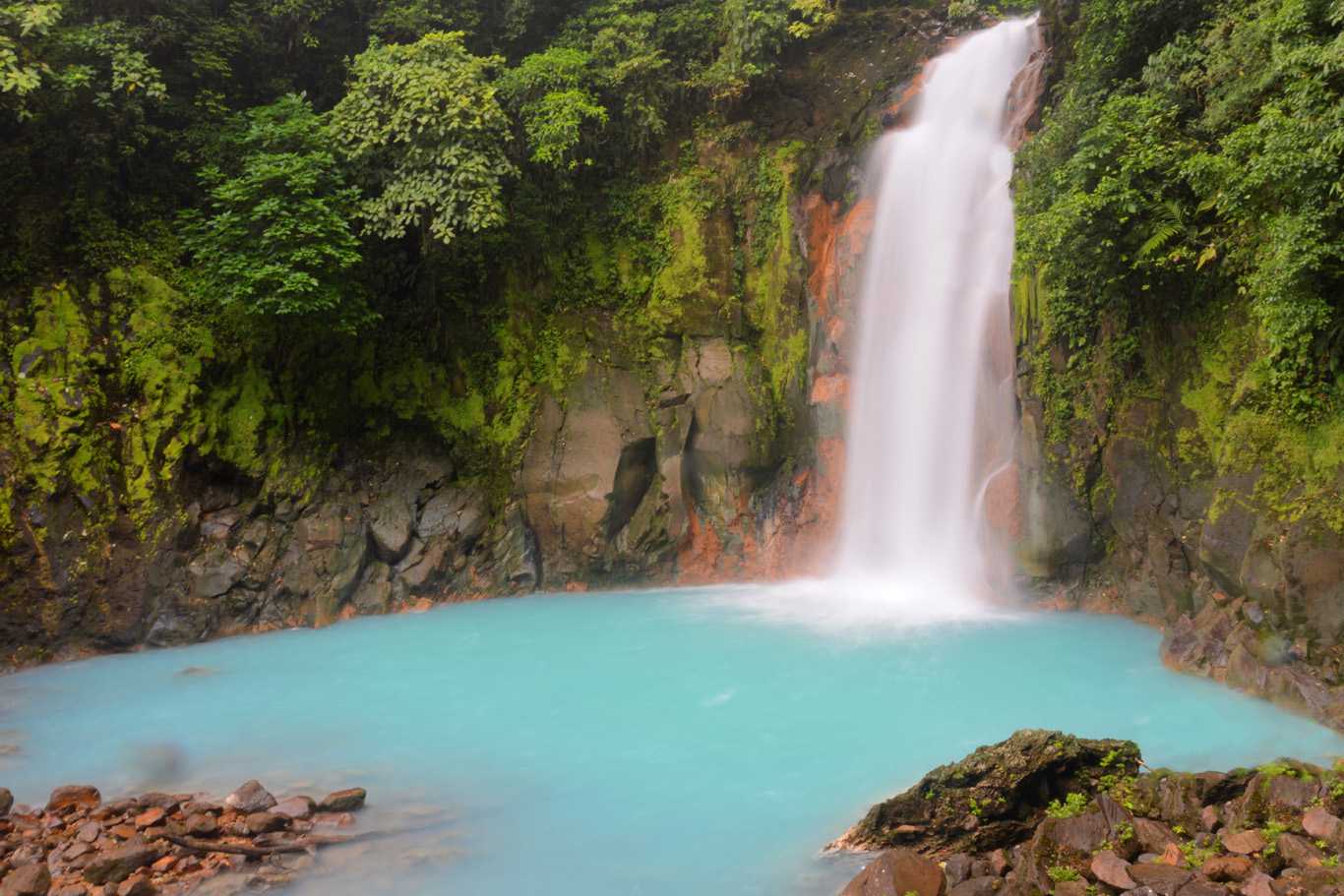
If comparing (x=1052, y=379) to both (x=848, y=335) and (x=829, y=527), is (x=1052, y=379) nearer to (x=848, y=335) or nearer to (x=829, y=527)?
(x=848, y=335)

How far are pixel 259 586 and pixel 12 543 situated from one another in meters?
3.00

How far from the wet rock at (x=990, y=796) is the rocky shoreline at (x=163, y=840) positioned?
12.7 ft

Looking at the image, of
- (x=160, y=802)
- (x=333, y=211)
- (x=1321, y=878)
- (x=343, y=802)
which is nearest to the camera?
(x=1321, y=878)

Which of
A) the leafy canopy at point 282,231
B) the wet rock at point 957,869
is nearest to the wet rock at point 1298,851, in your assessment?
the wet rock at point 957,869

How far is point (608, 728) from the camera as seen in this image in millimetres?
8203

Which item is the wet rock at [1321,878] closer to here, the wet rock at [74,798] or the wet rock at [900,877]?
the wet rock at [900,877]

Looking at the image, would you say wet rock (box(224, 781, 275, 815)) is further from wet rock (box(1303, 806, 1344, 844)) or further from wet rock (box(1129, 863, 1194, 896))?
wet rock (box(1303, 806, 1344, 844))

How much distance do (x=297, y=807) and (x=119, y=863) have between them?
1189mm

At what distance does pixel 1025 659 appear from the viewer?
32.4 ft

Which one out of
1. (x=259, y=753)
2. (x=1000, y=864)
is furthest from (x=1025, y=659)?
(x=259, y=753)

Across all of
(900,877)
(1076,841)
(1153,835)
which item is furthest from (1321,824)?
(900,877)

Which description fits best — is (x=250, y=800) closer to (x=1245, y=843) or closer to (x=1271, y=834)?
(x=1245, y=843)

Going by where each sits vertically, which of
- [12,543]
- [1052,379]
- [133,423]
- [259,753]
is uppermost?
[1052,379]

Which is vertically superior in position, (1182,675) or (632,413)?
(632,413)
